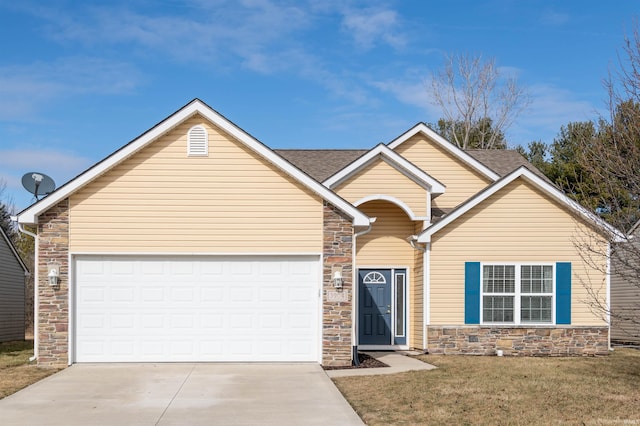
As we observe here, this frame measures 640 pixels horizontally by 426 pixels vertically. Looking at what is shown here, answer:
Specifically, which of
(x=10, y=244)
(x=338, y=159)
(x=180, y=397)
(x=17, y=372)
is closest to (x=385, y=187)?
(x=338, y=159)

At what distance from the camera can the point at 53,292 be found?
51.1 feet

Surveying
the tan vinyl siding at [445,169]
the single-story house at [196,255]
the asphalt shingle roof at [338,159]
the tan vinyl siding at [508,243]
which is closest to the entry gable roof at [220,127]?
the single-story house at [196,255]

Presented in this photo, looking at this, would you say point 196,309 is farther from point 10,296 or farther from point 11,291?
point 11,291

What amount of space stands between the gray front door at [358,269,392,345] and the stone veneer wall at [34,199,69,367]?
7.81m

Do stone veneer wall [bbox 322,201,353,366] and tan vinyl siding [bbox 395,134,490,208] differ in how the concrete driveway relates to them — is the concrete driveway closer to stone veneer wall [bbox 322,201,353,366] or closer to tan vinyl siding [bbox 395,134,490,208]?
stone veneer wall [bbox 322,201,353,366]

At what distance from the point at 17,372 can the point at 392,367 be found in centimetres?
768

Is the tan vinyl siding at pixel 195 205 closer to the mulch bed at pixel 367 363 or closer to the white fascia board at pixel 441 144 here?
the mulch bed at pixel 367 363

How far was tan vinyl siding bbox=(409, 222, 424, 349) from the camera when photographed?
733 inches

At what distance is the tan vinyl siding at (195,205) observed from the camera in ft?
51.8

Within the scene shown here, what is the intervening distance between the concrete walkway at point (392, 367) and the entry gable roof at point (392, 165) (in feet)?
14.5

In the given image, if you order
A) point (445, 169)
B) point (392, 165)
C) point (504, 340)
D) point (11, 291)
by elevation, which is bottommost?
point (504, 340)

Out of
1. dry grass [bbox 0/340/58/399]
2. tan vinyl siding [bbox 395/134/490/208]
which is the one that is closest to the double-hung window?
tan vinyl siding [bbox 395/134/490/208]

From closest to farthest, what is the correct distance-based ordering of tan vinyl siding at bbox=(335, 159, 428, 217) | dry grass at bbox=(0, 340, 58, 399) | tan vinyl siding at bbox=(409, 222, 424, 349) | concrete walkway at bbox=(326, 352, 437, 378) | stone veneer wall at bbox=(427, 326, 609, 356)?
dry grass at bbox=(0, 340, 58, 399) → concrete walkway at bbox=(326, 352, 437, 378) → stone veneer wall at bbox=(427, 326, 609, 356) → tan vinyl siding at bbox=(409, 222, 424, 349) → tan vinyl siding at bbox=(335, 159, 428, 217)

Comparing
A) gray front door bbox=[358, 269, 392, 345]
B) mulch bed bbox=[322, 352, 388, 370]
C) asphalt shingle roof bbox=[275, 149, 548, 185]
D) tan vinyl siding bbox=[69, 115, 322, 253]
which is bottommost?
mulch bed bbox=[322, 352, 388, 370]
